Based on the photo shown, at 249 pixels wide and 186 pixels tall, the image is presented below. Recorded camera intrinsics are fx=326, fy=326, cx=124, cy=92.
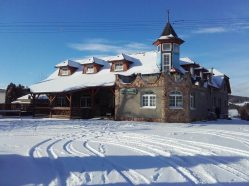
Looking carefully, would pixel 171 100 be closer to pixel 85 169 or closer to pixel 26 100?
pixel 85 169

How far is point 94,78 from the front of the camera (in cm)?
3150

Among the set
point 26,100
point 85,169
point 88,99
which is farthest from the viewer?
point 26,100

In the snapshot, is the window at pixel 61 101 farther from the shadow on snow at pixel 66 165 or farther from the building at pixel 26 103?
the shadow on snow at pixel 66 165

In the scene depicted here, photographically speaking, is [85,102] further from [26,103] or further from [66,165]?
[66,165]

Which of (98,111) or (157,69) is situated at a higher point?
(157,69)

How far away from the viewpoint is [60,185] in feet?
19.1

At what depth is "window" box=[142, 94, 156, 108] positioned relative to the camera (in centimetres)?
2576

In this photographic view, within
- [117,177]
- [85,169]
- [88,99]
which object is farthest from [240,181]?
[88,99]

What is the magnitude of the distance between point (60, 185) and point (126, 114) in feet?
69.2

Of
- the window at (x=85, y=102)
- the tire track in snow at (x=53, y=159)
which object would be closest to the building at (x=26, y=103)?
the window at (x=85, y=102)

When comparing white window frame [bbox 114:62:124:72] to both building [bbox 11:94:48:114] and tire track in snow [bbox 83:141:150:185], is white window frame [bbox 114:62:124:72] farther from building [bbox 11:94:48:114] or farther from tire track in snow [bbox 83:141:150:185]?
tire track in snow [bbox 83:141:150:185]

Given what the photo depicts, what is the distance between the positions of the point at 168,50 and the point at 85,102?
972 centimetres

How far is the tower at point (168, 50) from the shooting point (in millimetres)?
28203

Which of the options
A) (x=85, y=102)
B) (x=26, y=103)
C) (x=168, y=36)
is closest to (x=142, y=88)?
(x=168, y=36)
